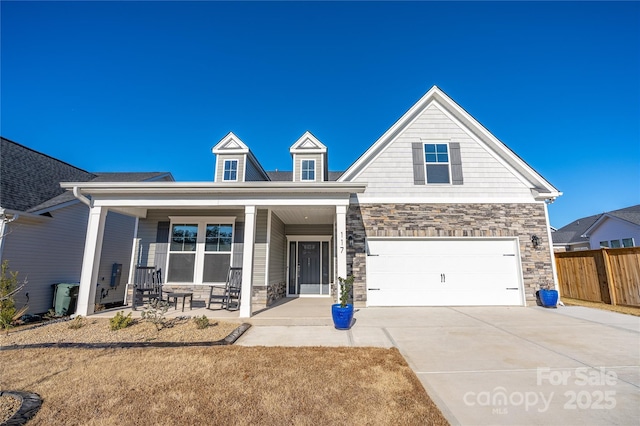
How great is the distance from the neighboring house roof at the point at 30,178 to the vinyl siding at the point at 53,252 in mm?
537

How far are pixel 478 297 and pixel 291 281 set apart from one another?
6600 millimetres

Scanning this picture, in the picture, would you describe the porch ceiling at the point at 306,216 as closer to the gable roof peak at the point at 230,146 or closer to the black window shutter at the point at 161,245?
the gable roof peak at the point at 230,146

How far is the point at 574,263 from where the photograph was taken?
971 centimetres

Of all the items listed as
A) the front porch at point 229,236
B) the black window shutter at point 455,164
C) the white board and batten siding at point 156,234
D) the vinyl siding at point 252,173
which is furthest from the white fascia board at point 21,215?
the black window shutter at point 455,164

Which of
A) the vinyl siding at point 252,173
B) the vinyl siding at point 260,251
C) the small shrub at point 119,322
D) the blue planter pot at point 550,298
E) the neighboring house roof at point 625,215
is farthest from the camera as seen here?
the neighboring house roof at point 625,215

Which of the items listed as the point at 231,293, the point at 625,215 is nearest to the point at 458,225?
the point at 231,293

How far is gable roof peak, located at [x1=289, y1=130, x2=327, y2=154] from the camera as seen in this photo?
10.0 meters

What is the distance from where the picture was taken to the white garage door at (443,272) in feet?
26.8

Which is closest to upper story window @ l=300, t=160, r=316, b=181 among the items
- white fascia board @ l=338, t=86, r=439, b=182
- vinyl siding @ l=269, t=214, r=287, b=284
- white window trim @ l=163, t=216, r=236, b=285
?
white fascia board @ l=338, t=86, r=439, b=182

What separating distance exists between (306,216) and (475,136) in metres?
6.40

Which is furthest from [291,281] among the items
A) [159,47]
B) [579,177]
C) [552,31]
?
[579,177]

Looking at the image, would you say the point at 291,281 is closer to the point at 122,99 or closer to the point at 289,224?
the point at 289,224

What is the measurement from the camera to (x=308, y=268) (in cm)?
1103

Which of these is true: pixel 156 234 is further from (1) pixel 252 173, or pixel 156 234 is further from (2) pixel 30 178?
(2) pixel 30 178
